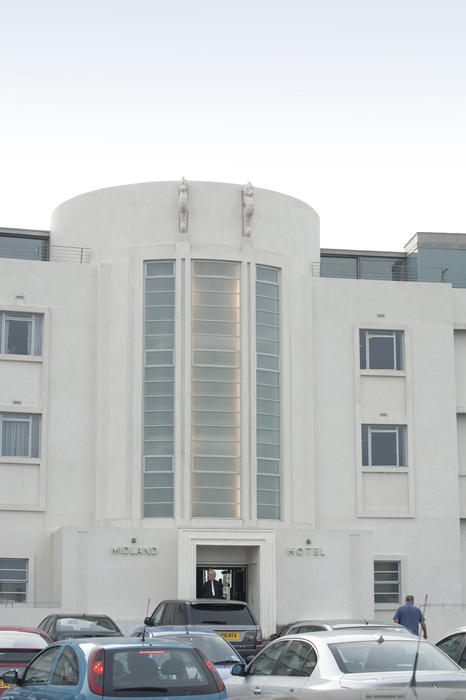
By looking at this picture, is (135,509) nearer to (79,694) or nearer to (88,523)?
(88,523)

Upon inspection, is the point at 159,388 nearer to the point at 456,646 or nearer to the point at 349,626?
the point at 349,626

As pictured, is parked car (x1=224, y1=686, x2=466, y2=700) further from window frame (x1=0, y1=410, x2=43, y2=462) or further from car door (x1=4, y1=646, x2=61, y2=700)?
window frame (x1=0, y1=410, x2=43, y2=462)

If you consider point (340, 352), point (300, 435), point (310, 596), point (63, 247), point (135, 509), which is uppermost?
point (63, 247)

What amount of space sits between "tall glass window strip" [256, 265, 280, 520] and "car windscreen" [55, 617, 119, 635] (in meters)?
10.6

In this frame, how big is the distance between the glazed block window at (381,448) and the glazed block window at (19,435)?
9854 mm

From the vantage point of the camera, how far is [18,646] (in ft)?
55.1

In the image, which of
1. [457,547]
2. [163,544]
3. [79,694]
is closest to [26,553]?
[163,544]

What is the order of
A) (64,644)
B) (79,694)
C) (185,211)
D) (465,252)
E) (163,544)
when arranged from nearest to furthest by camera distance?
(79,694) < (64,644) < (163,544) < (185,211) < (465,252)

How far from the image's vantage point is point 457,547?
3550 cm

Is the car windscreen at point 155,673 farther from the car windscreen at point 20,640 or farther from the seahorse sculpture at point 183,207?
the seahorse sculpture at point 183,207

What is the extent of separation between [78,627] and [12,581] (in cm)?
1057

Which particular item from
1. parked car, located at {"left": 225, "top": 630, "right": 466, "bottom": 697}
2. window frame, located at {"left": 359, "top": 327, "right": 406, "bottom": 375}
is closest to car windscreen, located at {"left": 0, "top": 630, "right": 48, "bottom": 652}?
parked car, located at {"left": 225, "top": 630, "right": 466, "bottom": 697}

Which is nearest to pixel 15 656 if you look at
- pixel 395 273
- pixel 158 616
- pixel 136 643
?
pixel 136 643

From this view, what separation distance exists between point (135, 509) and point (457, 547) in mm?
9919
